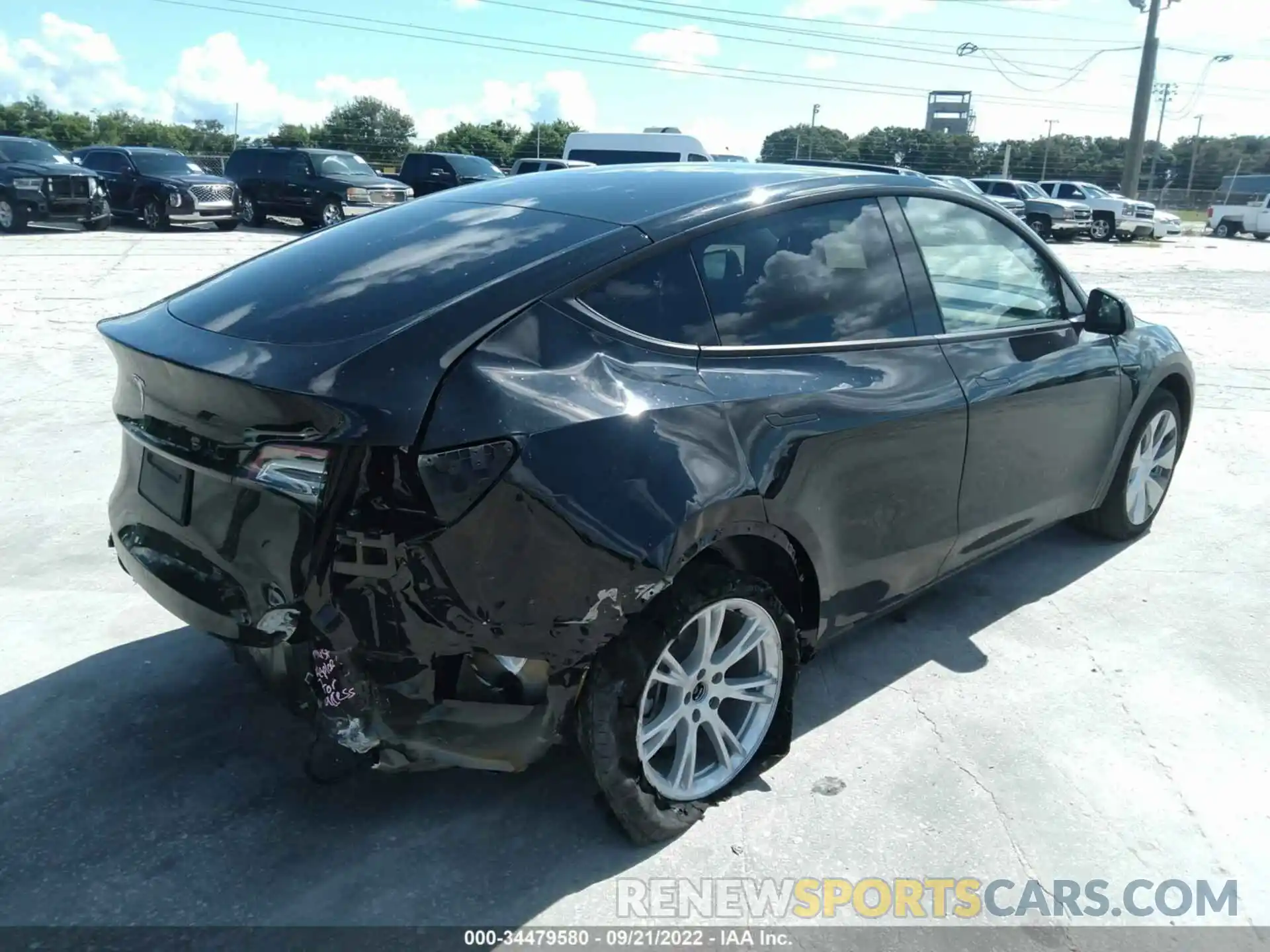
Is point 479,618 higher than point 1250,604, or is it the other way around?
point 479,618

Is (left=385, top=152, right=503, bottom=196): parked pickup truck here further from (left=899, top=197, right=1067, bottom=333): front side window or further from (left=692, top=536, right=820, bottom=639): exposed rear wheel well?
(left=692, top=536, right=820, bottom=639): exposed rear wheel well

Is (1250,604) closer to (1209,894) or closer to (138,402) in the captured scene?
(1209,894)

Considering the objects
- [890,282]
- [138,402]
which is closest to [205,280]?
[138,402]

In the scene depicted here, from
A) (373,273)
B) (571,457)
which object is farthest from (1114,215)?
(571,457)

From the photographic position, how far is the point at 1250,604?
14.3 ft

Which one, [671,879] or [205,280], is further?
[205,280]

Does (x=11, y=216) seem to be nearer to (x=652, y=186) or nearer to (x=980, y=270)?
(x=652, y=186)

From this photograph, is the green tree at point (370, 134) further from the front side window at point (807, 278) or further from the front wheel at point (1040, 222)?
the front side window at point (807, 278)

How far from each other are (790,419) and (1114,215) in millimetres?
32246

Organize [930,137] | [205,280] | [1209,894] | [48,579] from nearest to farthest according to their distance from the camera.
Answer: [1209,894], [205,280], [48,579], [930,137]

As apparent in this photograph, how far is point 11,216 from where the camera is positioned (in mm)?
18516

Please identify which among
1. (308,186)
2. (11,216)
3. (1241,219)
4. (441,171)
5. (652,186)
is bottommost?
(11,216)

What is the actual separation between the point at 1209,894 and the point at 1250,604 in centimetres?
216

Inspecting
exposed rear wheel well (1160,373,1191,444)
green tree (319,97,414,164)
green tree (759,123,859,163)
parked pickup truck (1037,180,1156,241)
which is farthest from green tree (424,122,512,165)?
exposed rear wheel well (1160,373,1191,444)
